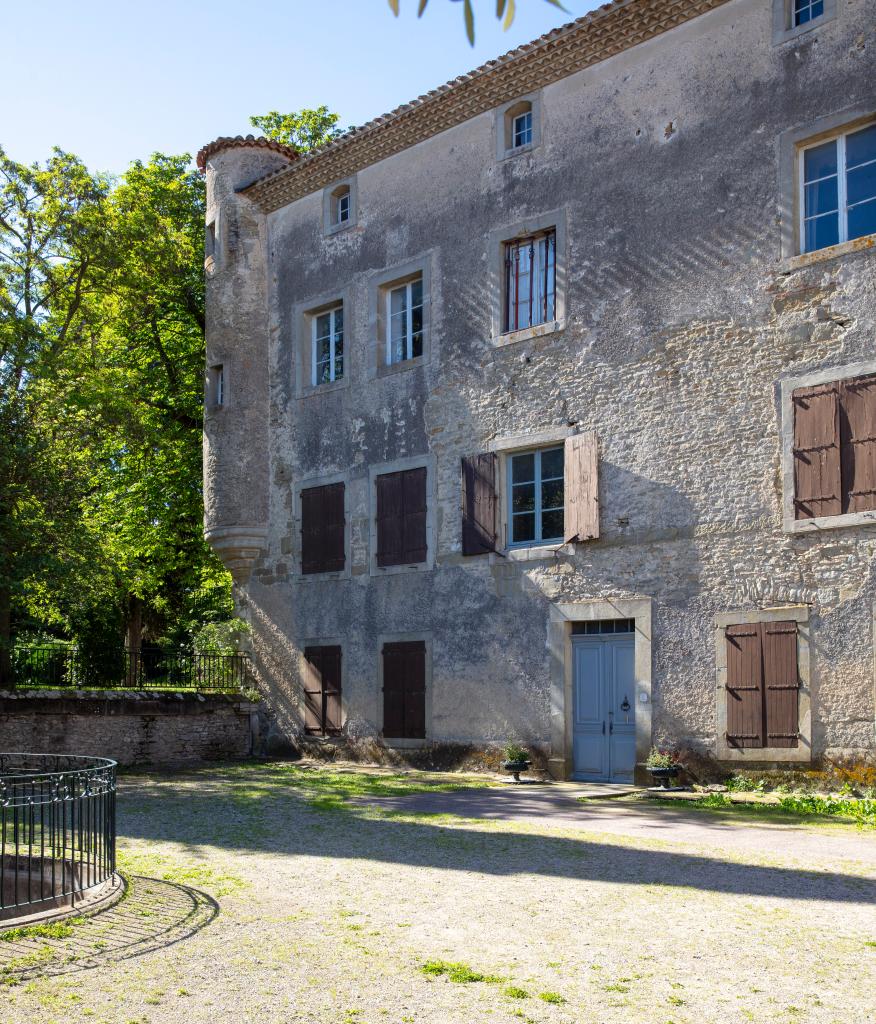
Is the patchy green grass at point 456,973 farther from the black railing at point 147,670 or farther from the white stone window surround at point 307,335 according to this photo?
the black railing at point 147,670

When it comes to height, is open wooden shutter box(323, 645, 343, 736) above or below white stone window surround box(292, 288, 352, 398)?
below

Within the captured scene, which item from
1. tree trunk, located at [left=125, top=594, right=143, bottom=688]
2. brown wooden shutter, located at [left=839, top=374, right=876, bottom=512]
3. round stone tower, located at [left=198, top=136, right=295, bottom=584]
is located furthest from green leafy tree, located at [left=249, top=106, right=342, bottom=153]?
brown wooden shutter, located at [left=839, top=374, right=876, bottom=512]

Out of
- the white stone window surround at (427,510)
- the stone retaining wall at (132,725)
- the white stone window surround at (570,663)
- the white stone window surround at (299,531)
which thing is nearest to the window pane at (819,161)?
the white stone window surround at (570,663)

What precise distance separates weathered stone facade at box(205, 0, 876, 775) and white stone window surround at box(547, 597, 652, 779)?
0.12 ft

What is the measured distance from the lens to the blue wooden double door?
1427cm

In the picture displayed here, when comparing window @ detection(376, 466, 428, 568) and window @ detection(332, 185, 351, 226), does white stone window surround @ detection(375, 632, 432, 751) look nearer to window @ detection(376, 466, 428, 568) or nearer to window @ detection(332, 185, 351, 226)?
window @ detection(376, 466, 428, 568)

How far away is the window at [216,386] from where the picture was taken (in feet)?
64.1

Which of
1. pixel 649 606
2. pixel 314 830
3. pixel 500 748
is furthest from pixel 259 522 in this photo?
pixel 314 830

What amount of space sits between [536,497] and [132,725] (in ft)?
22.7

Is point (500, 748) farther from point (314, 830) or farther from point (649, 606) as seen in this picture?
point (314, 830)

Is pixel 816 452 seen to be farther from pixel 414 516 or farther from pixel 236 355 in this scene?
pixel 236 355

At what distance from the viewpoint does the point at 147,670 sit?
20.1 meters

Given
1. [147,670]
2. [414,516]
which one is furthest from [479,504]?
[147,670]

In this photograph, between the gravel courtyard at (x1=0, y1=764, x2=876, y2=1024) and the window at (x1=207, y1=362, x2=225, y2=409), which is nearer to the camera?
the gravel courtyard at (x1=0, y1=764, x2=876, y2=1024)
